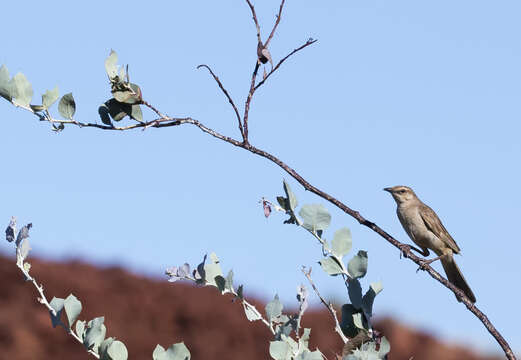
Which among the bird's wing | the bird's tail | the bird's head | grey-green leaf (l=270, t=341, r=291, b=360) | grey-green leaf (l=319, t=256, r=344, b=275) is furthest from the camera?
the bird's head

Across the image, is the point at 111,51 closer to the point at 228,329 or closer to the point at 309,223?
the point at 309,223

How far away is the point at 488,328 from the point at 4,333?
9702 mm

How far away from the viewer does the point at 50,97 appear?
8.02ft

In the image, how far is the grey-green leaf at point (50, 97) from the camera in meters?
2.44

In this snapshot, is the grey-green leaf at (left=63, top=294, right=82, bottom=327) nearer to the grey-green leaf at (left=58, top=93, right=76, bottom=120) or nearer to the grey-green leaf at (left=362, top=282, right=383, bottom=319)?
the grey-green leaf at (left=58, top=93, right=76, bottom=120)

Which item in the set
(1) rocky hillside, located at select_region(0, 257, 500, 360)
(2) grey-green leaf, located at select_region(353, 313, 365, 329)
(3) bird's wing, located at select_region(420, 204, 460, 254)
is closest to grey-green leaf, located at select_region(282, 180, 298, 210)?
(2) grey-green leaf, located at select_region(353, 313, 365, 329)

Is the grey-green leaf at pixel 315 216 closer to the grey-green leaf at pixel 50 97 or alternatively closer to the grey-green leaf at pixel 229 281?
the grey-green leaf at pixel 229 281

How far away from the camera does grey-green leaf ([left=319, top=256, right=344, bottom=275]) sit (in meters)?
2.29

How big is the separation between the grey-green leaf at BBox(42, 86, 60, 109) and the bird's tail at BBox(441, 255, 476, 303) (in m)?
4.32

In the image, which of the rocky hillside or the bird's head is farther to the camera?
the rocky hillside

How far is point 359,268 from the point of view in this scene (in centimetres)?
229

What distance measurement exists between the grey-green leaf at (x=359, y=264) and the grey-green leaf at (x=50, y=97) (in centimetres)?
103

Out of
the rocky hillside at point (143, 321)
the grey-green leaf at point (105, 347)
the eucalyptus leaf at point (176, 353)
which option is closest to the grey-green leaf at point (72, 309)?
the grey-green leaf at point (105, 347)

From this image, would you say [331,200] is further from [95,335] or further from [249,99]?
[95,335]
